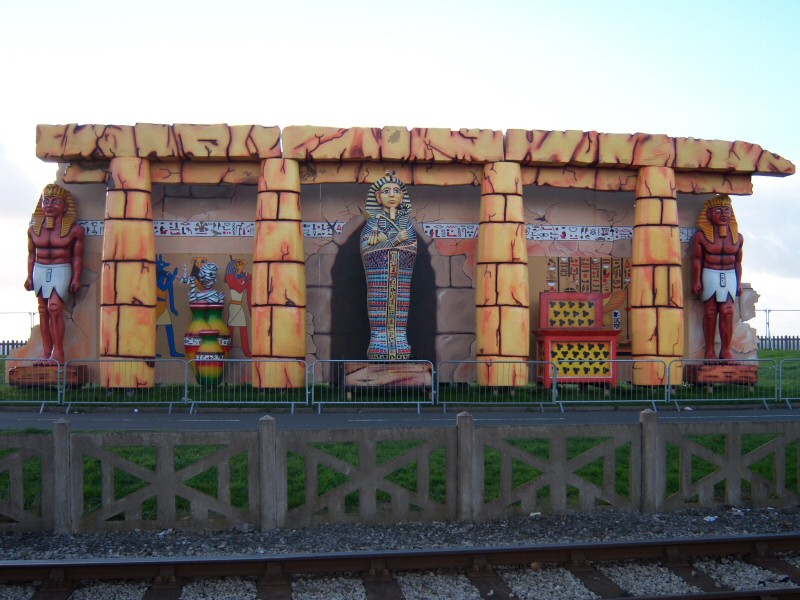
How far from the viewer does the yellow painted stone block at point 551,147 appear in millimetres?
15703

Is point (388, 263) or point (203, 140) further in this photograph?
point (203, 140)

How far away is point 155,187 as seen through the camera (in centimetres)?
1623

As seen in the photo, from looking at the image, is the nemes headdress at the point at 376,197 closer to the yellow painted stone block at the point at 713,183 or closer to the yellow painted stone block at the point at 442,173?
the yellow painted stone block at the point at 442,173

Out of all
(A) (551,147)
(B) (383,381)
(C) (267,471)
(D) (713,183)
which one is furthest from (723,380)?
(C) (267,471)

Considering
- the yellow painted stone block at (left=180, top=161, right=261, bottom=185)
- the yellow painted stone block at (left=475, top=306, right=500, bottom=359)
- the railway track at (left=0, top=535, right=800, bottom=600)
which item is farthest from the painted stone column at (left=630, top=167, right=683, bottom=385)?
the railway track at (left=0, top=535, right=800, bottom=600)

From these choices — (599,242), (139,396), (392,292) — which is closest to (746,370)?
(599,242)

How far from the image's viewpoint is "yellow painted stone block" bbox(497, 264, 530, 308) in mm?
15211

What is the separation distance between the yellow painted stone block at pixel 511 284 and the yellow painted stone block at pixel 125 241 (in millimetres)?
6932

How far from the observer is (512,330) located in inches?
598

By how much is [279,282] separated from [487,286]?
13.3 ft

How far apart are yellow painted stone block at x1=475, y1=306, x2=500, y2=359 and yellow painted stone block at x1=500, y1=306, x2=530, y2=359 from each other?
0.32ft

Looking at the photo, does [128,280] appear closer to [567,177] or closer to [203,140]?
[203,140]

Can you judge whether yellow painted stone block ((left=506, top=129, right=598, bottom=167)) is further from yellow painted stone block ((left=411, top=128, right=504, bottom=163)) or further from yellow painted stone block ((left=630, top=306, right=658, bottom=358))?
yellow painted stone block ((left=630, top=306, right=658, bottom=358))

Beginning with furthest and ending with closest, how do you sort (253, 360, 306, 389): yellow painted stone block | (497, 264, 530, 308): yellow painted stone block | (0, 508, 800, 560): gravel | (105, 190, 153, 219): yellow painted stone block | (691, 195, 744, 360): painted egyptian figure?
(691, 195, 744, 360): painted egyptian figure, (497, 264, 530, 308): yellow painted stone block, (105, 190, 153, 219): yellow painted stone block, (253, 360, 306, 389): yellow painted stone block, (0, 508, 800, 560): gravel
